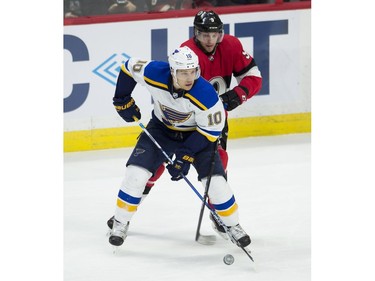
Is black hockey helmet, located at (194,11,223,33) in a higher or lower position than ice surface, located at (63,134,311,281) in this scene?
higher

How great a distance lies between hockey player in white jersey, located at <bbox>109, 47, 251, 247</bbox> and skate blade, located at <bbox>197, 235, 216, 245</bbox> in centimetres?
25

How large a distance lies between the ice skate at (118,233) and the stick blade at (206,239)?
42 centimetres

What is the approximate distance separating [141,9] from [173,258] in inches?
95.5

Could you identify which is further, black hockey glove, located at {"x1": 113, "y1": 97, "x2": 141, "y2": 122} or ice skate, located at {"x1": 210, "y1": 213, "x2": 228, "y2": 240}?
ice skate, located at {"x1": 210, "y1": 213, "x2": 228, "y2": 240}

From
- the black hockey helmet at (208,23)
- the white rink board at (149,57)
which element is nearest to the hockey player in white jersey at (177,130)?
the black hockey helmet at (208,23)

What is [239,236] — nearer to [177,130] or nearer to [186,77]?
[177,130]

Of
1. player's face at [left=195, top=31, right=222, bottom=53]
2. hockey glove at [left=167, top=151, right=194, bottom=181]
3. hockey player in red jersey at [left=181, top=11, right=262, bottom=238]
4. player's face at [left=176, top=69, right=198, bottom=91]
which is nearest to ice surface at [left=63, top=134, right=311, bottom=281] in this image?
hockey player in red jersey at [left=181, top=11, right=262, bottom=238]

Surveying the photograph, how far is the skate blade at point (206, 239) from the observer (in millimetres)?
4277

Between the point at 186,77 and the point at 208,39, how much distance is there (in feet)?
1.39

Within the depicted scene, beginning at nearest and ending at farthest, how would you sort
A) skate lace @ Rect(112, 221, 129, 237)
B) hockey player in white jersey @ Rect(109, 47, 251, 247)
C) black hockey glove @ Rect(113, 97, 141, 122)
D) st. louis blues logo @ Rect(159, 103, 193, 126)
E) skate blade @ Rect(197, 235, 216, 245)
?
1. hockey player in white jersey @ Rect(109, 47, 251, 247)
2. st. louis blues logo @ Rect(159, 103, 193, 126)
3. skate lace @ Rect(112, 221, 129, 237)
4. black hockey glove @ Rect(113, 97, 141, 122)
5. skate blade @ Rect(197, 235, 216, 245)

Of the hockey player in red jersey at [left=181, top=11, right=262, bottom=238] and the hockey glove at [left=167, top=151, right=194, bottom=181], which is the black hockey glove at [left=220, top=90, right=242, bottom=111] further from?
the hockey glove at [left=167, top=151, right=194, bottom=181]

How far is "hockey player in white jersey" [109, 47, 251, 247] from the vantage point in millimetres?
3791

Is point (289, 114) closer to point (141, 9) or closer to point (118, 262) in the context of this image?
point (141, 9)
